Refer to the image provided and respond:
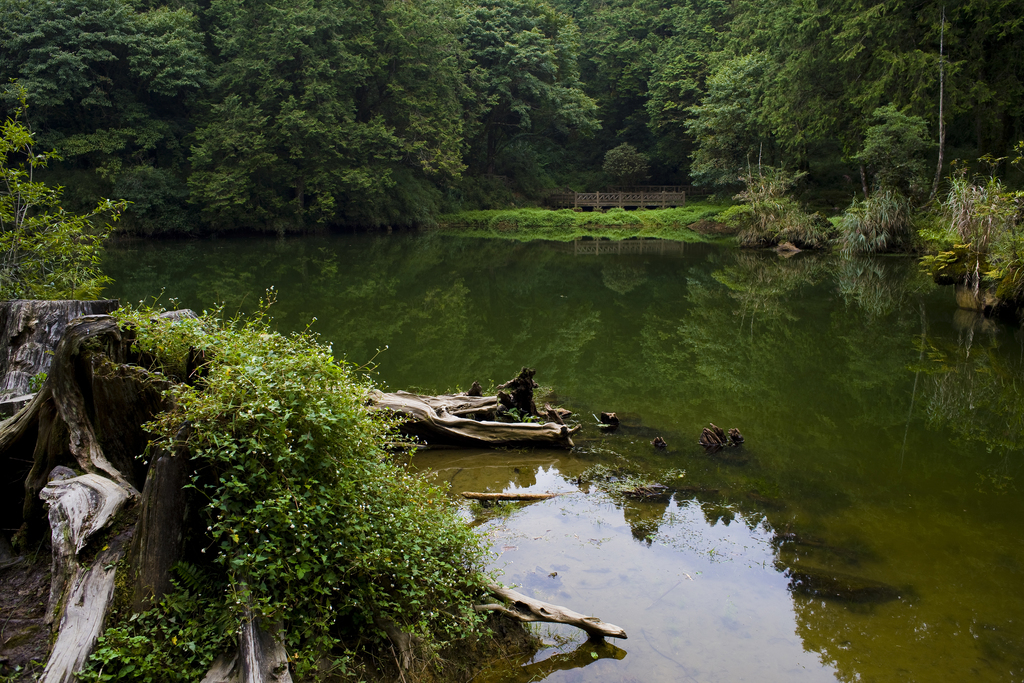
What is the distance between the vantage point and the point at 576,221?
121ft

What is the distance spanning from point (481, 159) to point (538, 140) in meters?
5.92

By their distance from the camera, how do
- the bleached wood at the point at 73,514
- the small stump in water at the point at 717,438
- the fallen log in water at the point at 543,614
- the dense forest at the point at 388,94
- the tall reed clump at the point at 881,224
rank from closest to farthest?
the bleached wood at the point at 73,514 < the fallen log in water at the point at 543,614 < the small stump in water at the point at 717,438 < the tall reed clump at the point at 881,224 < the dense forest at the point at 388,94

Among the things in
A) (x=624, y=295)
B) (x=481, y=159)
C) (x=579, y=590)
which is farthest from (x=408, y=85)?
(x=579, y=590)

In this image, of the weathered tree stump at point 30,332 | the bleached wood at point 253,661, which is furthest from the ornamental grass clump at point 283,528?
the weathered tree stump at point 30,332

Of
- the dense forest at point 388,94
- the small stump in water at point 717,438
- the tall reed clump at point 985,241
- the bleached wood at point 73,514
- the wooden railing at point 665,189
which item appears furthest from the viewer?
the wooden railing at point 665,189

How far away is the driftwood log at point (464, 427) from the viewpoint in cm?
614

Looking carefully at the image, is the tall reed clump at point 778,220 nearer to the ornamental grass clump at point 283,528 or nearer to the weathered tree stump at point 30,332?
the ornamental grass clump at point 283,528

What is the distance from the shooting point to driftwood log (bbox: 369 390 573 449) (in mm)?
6145

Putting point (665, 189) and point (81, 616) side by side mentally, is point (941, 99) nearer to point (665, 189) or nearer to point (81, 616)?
point (665, 189)

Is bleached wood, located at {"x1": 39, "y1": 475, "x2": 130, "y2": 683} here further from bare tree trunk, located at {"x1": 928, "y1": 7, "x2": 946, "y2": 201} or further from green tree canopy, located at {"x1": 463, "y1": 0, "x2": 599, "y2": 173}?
green tree canopy, located at {"x1": 463, "y1": 0, "x2": 599, "y2": 173}

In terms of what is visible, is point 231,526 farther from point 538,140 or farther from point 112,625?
point 538,140

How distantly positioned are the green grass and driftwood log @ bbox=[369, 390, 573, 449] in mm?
28084

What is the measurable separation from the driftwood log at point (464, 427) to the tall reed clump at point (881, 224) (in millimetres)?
18770

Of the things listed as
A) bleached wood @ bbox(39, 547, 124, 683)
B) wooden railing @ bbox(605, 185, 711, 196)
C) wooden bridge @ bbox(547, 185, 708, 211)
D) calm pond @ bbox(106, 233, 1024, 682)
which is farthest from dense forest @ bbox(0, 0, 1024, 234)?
bleached wood @ bbox(39, 547, 124, 683)
